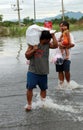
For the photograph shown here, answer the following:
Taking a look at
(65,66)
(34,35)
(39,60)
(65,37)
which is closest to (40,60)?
(39,60)

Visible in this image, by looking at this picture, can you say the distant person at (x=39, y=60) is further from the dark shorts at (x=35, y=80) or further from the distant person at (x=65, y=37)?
the distant person at (x=65, y=37)

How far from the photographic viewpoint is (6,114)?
26.8ft

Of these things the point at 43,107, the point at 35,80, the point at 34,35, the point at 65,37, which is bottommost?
the point at 43,107

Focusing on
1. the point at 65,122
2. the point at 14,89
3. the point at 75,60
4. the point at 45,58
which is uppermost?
the point at 45,58

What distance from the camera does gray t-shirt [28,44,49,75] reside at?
27.2 ft

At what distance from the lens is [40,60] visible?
8.30 m

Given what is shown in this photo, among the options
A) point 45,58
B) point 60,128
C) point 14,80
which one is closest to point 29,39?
point 45,58

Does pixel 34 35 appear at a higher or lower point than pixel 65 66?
higher

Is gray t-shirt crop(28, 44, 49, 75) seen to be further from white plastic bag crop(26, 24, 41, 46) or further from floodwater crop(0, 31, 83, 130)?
floodwater crop(0, 31, 83, 130)

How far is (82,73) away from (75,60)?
403 centimetres

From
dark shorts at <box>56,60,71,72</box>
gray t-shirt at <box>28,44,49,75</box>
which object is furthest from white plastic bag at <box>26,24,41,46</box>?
dark shorts at <box>56,60,71,72</box>

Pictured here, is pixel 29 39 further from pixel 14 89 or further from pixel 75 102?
pixel 14 89

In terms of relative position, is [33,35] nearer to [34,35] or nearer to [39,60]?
[34,35]

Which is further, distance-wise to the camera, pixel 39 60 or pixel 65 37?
pixel 65 37
